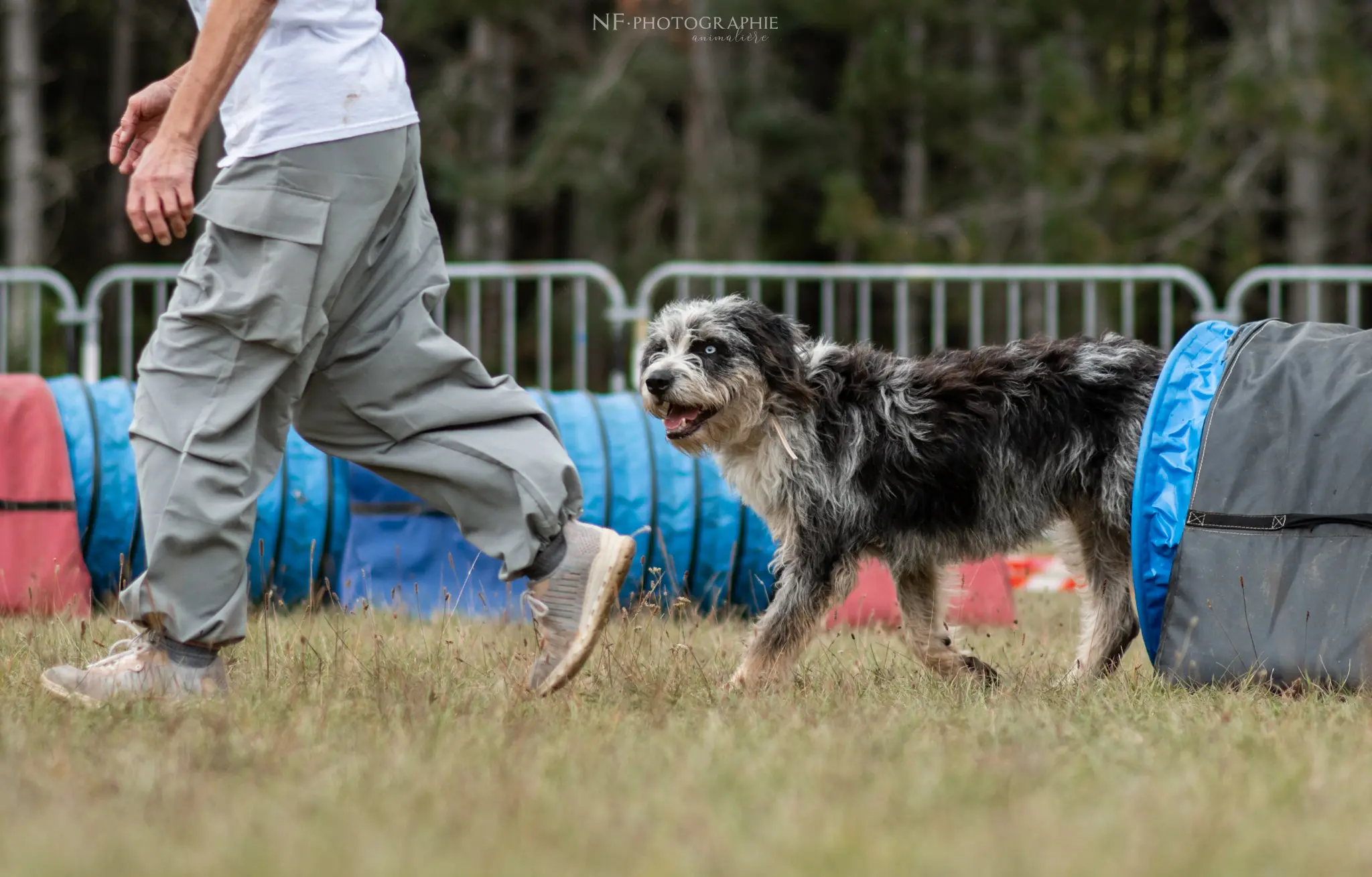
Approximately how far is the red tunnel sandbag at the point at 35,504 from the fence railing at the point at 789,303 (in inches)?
59.8

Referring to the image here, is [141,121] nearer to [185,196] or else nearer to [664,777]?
[185,196]

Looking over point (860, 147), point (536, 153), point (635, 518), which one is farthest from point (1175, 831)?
point (860, 147)

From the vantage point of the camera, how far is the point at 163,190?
3.07 metres

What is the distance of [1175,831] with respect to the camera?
2.21 metres

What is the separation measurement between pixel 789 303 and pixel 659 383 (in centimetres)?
503

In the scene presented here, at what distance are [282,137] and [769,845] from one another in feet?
5.94

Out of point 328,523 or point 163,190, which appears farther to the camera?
point 328,523

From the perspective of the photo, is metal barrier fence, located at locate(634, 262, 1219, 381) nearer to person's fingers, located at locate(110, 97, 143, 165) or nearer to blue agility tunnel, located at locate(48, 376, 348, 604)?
blue agility tunnel, located at locate(48, 376, 348, 604)

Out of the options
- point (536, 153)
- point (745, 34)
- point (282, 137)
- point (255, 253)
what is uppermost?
point (745, 34)

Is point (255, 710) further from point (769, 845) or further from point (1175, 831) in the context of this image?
point (1175, 831)

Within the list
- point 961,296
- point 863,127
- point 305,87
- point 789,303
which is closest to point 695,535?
point 305,87

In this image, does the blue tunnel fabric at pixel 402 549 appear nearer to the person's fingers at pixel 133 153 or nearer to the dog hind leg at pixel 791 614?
the dog hind leg at pixel 791 614

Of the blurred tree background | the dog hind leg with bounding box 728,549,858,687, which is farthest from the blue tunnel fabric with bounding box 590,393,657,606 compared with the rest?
Result: the blurred tree background

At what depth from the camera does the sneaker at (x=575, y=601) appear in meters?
3.32
